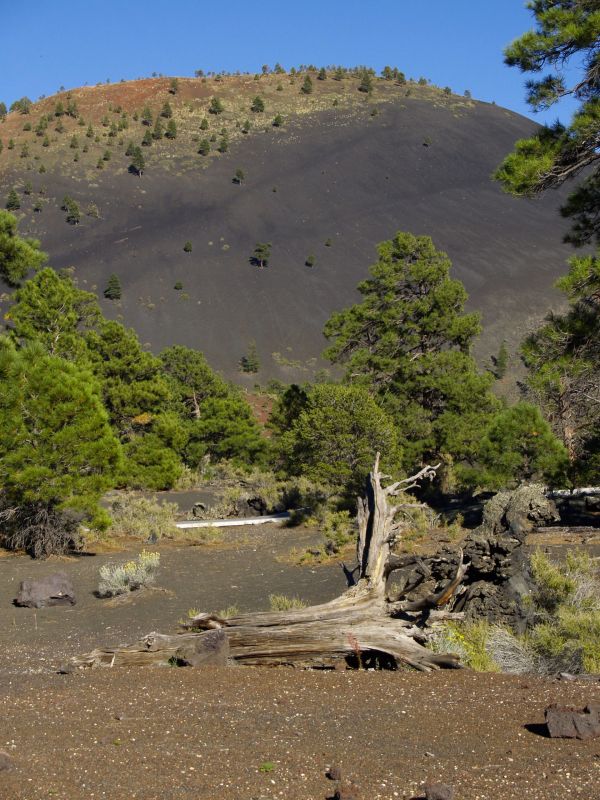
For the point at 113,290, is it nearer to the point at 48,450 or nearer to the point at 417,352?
the point at 417,352

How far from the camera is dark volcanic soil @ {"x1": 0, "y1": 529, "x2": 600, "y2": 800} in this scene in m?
4.09

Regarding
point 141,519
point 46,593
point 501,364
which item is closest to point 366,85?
point 501,364

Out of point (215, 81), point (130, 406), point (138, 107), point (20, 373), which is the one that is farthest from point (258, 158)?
point (20, 373)

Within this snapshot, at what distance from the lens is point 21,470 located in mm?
15555

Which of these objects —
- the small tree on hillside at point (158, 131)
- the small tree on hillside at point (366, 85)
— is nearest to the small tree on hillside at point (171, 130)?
the small tree on hillside at point (158, 131)

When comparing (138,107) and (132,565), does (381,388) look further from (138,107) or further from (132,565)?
(138,107)

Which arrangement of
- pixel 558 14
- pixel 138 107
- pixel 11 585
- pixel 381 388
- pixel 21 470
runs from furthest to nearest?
pixel 138 107 → pixel 381 388 → pixel 21 470 → pixel 11 585 → pixel 558 14

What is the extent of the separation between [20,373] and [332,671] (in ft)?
37.2

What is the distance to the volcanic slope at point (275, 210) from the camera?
224ft

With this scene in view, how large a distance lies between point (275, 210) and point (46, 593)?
78470 mm

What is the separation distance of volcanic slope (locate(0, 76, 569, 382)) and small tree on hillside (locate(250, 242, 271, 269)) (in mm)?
575

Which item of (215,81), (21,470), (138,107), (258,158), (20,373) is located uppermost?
(215,81)

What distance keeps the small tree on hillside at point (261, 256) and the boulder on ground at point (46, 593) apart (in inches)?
2593

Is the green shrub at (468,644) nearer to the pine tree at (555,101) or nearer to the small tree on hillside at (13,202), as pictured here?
the pine tree at (555,101)
